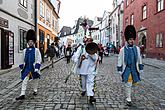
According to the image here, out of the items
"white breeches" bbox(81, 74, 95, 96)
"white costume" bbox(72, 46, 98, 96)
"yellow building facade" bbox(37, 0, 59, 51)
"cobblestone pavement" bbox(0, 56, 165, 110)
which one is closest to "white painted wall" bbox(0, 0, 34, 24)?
"yellow building facade" bbox(37, 0, 59, 51)

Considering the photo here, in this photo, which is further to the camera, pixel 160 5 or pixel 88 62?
pixel 160 5

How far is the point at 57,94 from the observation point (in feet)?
21.7

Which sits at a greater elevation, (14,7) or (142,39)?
(14,7)

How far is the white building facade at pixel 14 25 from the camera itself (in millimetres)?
11609

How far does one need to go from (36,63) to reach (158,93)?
144 inches

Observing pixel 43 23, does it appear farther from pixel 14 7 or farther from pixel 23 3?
pixel 14 7

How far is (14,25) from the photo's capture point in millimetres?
13617

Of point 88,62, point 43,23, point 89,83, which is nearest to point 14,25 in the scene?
point 88,62

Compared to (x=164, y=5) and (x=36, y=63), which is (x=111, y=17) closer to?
(x=164, y=5)

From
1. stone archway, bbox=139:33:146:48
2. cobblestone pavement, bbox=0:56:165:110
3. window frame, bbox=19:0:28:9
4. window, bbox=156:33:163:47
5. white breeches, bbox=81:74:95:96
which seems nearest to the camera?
cobblestone pavement, bbox=0:56:165:110

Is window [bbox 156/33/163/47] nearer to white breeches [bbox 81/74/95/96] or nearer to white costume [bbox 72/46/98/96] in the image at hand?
white costume [bbox 72/46/98/96]

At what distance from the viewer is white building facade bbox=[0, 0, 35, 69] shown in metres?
11.6

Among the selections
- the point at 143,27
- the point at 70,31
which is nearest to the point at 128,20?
the point at 143,27

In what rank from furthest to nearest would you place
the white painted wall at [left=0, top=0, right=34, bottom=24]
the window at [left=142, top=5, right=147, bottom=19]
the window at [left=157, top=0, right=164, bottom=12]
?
the window at [left=142, top=5, right=147, bottom=19]
the window at [left=157, top=0, right=164, bottom=12]
the white painted wall at [left=0, top=0, right=34, bottom=24]
